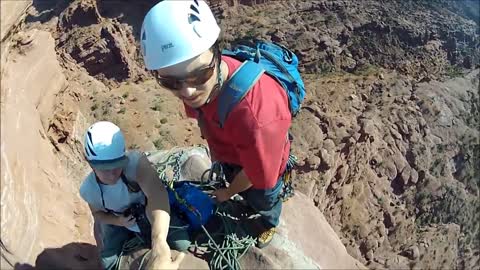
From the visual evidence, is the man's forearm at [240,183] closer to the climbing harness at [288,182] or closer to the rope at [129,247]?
the rope at [129,247]

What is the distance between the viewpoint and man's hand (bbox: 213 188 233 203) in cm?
433

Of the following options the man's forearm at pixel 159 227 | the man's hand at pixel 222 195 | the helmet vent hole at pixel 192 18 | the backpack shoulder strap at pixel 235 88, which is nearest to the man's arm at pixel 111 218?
the man's forearm at pixel 159 227

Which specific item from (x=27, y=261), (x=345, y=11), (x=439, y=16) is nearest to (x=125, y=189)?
(x=27, y=261)

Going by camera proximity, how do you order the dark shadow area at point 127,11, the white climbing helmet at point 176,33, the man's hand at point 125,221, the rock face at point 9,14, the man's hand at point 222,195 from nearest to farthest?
the white climbing helmet at point 176,33 < the rock face at point 9,14 < the man's hand at point 125,221 < the man's hand at point 222,195 < the dark shadow area at point 127,11

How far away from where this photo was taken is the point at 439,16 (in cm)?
2598

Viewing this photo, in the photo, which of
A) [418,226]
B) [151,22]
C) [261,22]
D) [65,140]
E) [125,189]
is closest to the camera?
[151,22]

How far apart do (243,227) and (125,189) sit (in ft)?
3.71

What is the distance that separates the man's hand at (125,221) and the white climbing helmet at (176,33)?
105cm

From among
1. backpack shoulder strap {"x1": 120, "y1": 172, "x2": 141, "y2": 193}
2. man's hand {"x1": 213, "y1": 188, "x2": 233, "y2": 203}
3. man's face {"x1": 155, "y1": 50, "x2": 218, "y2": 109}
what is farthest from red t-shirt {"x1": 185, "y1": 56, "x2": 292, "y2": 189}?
backpack shoulder strap {"x1": 120, "y1": 172, "x2": 141, "y2": 193}

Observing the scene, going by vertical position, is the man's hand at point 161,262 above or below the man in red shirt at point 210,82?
below

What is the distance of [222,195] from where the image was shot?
14.5 ft

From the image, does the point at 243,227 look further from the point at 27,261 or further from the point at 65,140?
the point at 65,140

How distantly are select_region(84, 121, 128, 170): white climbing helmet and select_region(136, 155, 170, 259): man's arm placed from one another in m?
0.14

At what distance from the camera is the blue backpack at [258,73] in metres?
3.59
